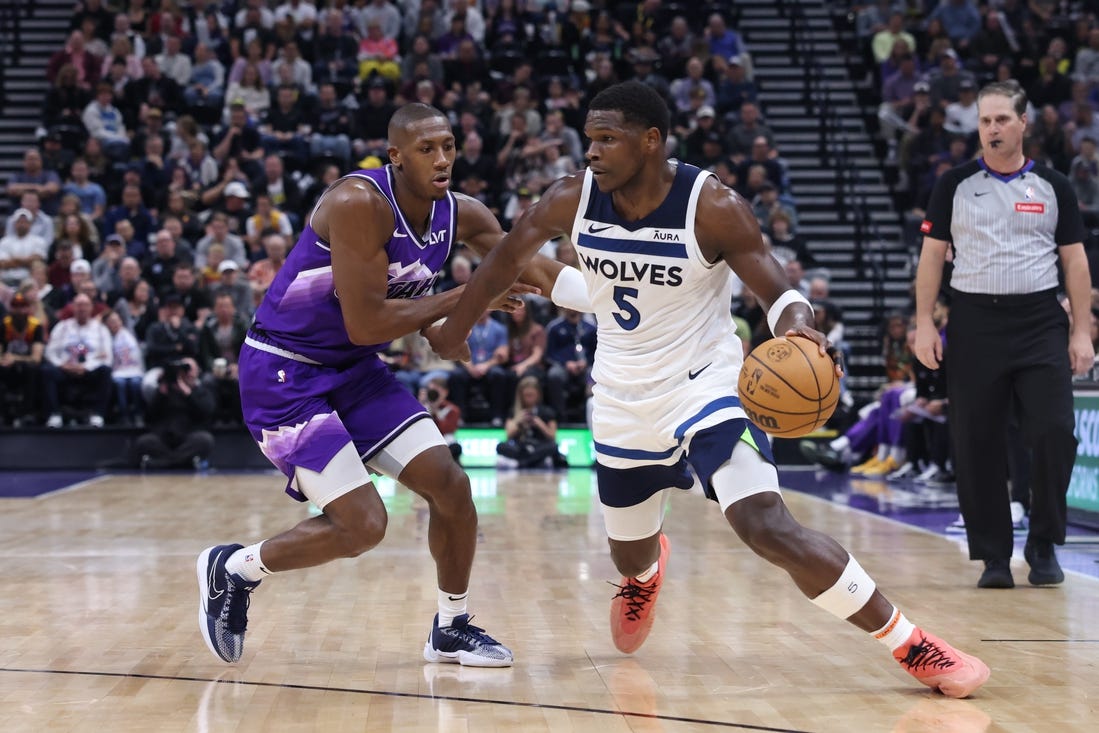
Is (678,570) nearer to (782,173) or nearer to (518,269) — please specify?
(518,269)

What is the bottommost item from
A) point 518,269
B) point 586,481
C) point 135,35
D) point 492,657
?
point 586,481

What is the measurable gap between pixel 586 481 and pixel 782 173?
20.1 ft

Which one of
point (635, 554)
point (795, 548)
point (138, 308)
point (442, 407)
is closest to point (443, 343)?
point (635, 554)

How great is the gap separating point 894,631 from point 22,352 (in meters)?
11.9

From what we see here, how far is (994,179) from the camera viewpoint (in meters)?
6.34

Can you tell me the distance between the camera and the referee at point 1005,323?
6215mm

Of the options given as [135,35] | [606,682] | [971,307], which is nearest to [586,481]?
[971,307]

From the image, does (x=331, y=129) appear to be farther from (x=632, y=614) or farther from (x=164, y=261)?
(x=632, y=614)

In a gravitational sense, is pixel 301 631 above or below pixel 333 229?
below

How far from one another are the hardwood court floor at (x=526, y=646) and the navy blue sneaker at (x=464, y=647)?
56mm

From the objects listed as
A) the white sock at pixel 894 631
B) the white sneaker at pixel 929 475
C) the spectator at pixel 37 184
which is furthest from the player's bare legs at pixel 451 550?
the spectator at pixel 37 184

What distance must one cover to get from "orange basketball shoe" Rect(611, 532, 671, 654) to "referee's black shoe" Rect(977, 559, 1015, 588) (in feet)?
7.21

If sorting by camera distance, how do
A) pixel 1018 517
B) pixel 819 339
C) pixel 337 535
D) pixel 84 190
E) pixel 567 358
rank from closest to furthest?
pixel 819 339, pixel 337 535, pixel 1018 517, pixel 567 358, pixel 84 190

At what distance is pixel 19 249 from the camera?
1536 centimetres
